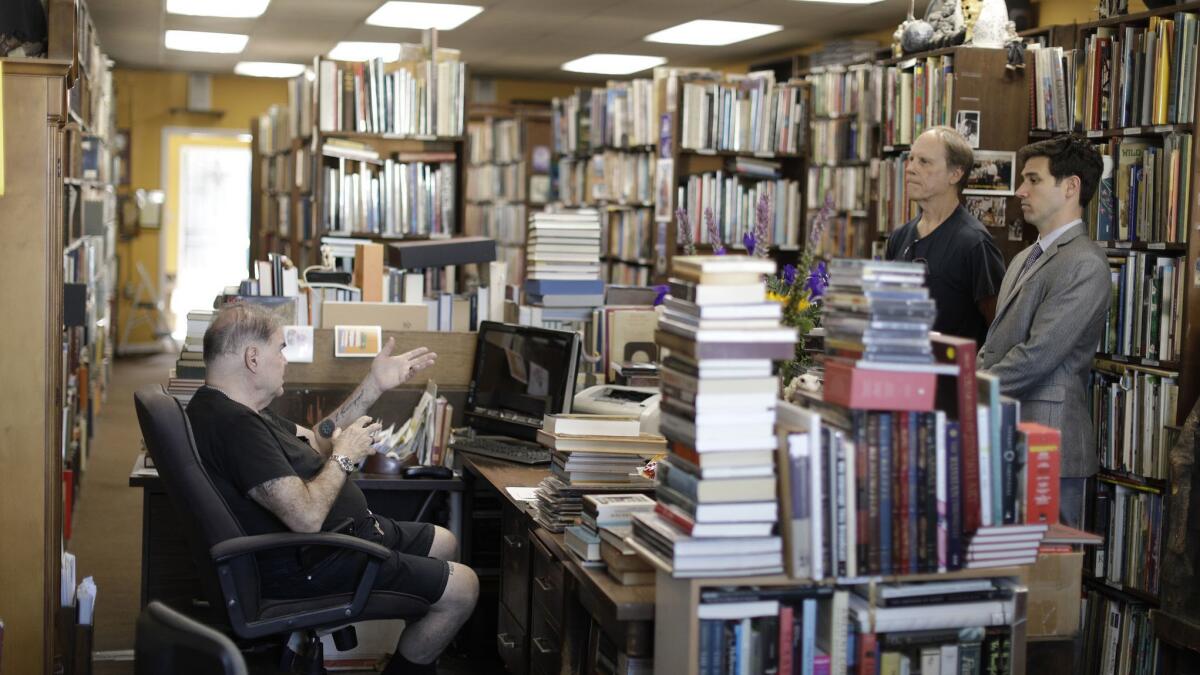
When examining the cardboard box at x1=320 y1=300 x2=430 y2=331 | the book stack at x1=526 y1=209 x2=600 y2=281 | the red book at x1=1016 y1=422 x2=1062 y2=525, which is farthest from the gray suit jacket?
the cardboard box at x1=320 y1=300 x2=430 y2=331

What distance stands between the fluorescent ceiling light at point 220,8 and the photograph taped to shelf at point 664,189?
3577mm

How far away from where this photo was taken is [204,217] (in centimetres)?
1556

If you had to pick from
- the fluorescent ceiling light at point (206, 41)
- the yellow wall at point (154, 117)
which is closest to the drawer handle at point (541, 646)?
the fluorescent ceiling light at point (206, 41)

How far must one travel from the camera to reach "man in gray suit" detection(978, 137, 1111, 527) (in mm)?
3545

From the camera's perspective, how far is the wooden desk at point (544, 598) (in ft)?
8.91

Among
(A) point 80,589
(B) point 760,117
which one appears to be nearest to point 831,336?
(A) point 80,589

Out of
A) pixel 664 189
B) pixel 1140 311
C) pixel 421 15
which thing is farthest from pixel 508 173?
pixel 1140 311

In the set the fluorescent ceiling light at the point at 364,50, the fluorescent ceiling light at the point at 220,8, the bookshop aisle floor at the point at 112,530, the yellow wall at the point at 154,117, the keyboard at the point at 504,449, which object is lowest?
the bookshop aisle floor at the point at 112,530

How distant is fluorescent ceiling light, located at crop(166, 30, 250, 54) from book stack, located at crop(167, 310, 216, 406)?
24.1 ft

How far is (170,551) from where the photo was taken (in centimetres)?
414

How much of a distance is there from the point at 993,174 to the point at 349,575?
286 cm

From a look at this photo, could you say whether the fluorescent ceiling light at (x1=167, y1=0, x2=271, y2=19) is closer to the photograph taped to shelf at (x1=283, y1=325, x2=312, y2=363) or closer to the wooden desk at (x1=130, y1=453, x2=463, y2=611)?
the photograph taped to shelf at (x1=283, y1=325, x2=312, y2=363)

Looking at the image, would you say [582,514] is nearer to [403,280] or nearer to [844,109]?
[403,280]

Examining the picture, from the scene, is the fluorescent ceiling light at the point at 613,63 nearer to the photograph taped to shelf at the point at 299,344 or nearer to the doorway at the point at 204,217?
the doorway at the point at 204,217
